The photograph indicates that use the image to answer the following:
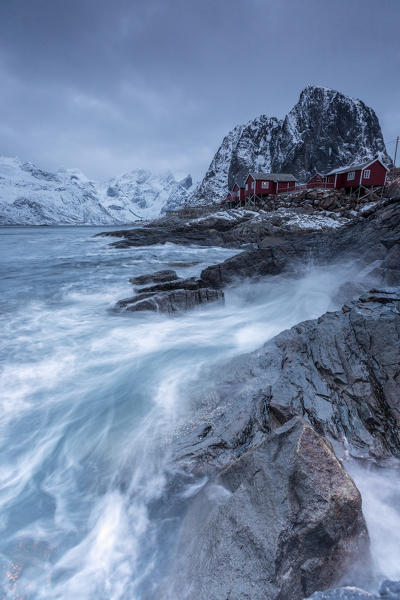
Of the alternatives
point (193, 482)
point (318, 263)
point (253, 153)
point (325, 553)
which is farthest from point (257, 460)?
point (253, 153)

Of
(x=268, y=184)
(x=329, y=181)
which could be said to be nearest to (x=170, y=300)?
(x=329, y=181)

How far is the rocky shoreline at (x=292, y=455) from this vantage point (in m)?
2.05

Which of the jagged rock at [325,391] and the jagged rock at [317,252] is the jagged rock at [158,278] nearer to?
the jagged rock at [317,252]

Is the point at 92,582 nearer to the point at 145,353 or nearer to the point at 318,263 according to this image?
the point at 145,353

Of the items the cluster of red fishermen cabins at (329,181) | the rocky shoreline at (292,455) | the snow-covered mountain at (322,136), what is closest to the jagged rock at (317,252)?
the rocky shoreline at (292,455)

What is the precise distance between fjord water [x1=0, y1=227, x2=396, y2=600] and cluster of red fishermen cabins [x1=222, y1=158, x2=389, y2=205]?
32.7 m

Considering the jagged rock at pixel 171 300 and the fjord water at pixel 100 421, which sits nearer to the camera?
the fjord water at pixel 100 421

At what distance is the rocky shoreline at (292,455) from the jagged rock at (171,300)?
3785 millimetres

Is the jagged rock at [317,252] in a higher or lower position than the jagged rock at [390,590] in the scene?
higher

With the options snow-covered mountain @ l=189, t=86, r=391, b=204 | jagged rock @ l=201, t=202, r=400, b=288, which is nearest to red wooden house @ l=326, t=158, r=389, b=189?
jagged rock @ l=201, t=202, r=400, b=288

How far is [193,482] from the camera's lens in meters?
→ 3.22

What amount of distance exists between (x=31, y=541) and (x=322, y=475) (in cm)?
298

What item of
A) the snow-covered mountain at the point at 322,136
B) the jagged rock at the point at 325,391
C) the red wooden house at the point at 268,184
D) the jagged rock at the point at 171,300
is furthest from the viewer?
the snow-covered mountain at the point at 322,136

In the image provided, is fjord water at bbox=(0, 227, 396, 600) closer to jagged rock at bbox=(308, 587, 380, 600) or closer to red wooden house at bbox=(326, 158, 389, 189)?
jagged rock at bbox=(308, 587, 380, 600)
